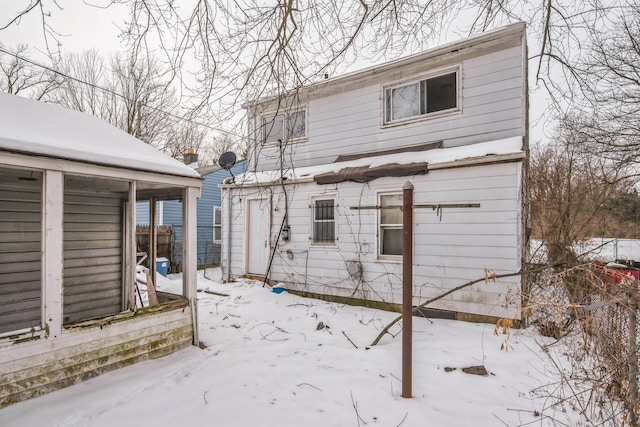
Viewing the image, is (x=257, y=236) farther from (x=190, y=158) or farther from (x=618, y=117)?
(x=618, y=117)

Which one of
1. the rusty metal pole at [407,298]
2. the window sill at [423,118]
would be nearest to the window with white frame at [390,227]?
the window sill at [423,118]

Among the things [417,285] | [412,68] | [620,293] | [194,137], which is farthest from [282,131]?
[194,137]

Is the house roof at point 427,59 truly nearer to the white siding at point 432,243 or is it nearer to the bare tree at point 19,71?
the white siding at point 432,243

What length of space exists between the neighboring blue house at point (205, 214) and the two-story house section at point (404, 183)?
19.3 feet

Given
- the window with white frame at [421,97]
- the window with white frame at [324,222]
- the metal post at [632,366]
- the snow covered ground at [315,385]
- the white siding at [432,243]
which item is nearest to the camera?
the metal post at [632,366]

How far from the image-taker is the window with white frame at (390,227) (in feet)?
23.1

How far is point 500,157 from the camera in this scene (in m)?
5.66

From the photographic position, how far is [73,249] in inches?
194

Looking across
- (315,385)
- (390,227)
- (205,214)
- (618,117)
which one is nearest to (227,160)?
(390,227)

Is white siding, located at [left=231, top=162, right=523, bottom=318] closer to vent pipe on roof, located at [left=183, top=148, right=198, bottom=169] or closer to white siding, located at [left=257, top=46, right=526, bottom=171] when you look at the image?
white siding, located at [left=257, top=46, right=526, bottom=171]

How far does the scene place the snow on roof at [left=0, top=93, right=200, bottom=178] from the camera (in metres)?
3.20

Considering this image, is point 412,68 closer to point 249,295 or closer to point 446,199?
point 446,199

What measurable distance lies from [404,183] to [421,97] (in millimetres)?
2376

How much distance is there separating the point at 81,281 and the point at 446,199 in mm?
6318
